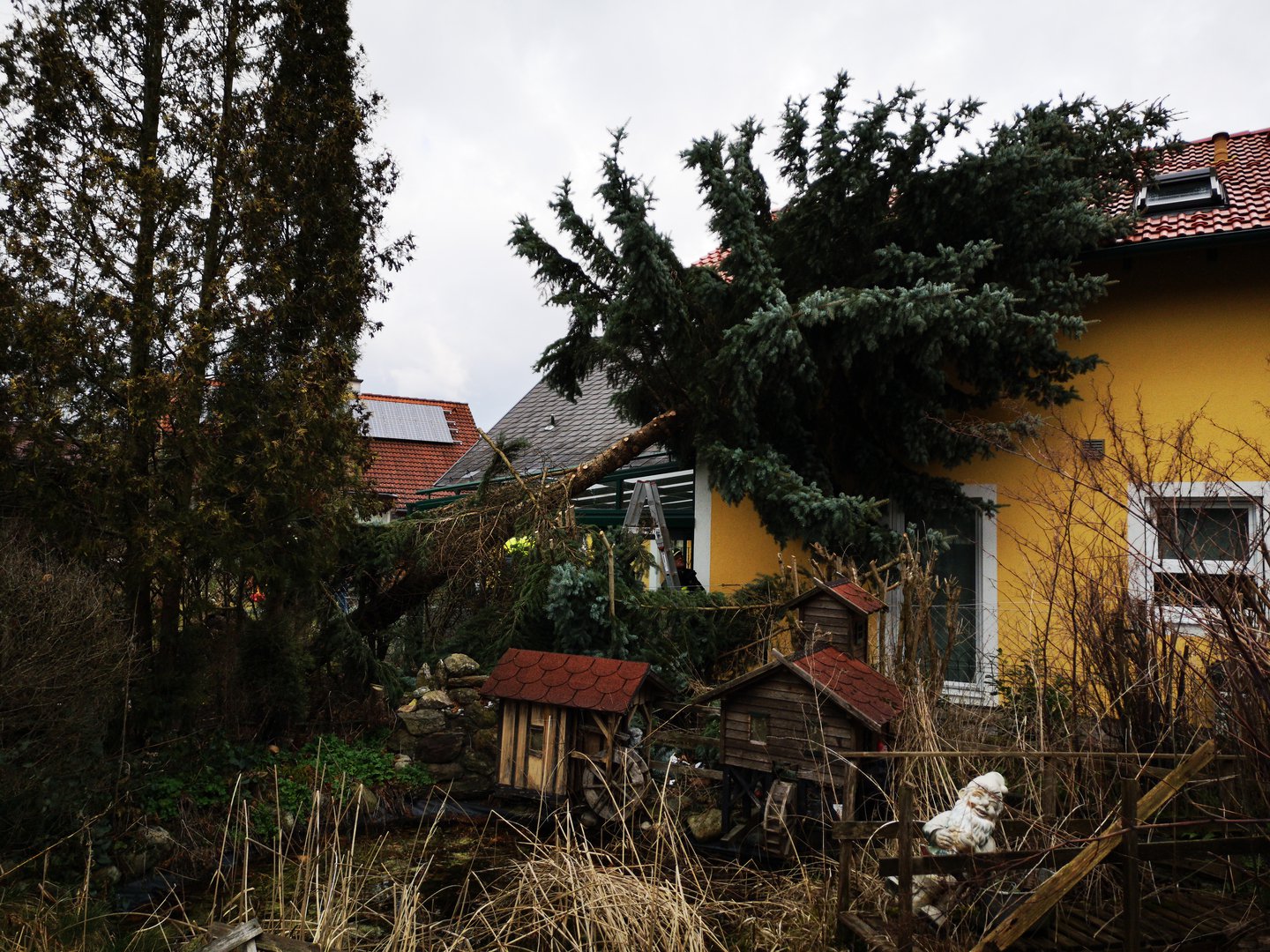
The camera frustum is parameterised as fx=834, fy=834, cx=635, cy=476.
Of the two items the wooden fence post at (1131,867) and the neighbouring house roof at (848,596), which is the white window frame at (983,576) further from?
the wooden fence post at (1131,867)

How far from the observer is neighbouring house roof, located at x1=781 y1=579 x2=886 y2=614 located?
18.3 ft

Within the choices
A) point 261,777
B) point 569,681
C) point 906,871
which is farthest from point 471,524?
point 906,871

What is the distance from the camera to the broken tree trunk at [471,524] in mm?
8039

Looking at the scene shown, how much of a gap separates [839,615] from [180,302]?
505 cm

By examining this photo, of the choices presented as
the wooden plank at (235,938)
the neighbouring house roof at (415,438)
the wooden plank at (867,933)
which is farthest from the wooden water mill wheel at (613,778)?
the neighbouring house roof at (415,438)

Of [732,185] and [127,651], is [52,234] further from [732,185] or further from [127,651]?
[732,185]

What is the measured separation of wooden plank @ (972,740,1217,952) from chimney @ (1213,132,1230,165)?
9.28 m

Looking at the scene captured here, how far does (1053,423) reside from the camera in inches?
319

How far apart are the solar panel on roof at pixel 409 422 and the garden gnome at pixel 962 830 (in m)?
21.3

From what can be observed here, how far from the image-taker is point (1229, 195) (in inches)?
325

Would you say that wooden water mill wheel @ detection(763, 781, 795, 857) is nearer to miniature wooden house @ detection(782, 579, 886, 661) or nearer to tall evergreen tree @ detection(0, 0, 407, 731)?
miniature wooden house @ detection(782, 579, 886, 661)

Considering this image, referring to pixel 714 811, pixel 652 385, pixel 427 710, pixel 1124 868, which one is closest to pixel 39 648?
pixel 427 710

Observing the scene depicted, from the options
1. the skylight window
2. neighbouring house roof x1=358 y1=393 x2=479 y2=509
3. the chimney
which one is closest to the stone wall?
the skylight window

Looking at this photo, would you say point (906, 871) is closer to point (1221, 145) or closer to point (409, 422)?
point (1221, 145)
